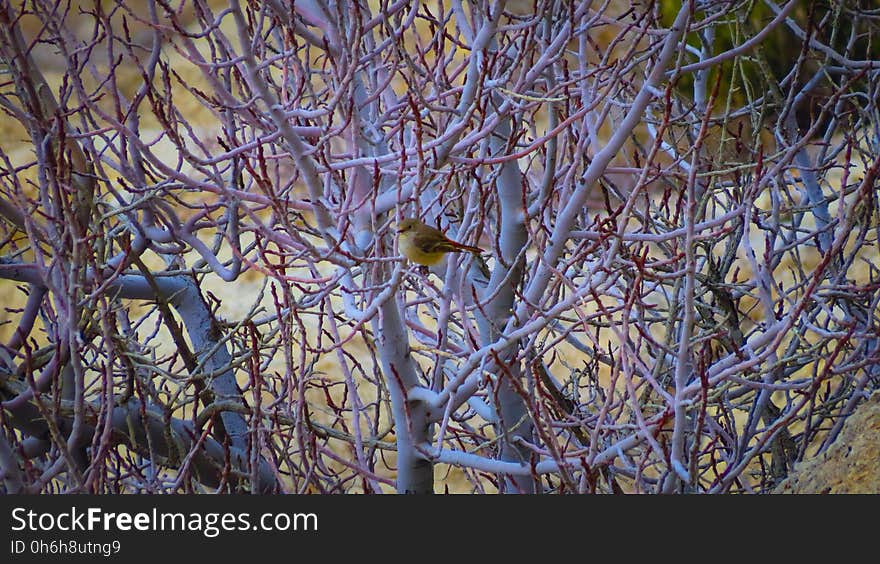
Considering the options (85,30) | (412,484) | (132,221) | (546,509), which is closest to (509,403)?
(412,484)

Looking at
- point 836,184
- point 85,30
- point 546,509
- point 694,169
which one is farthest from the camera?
point 85,30

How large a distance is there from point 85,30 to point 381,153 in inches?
366

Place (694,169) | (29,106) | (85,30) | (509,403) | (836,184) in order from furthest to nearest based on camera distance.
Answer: (85,30), (836,184), (509,403), (29,106), (694,169)

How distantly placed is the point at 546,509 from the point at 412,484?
943mm

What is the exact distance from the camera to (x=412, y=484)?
3357 millimetres

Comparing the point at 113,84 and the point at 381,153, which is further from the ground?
the point at 113,84

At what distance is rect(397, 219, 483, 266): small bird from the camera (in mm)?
2828

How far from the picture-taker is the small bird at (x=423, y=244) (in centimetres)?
283

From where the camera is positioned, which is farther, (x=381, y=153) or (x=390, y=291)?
(x=381, y=153)

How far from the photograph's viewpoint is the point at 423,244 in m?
2.92

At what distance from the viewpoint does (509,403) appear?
11.8ft

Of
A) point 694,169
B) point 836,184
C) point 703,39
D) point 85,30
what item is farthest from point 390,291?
point 85,30

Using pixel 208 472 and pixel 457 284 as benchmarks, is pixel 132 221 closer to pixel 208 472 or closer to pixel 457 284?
pixel 208 472

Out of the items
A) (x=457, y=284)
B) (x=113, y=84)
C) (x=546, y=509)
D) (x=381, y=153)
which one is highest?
(x=113, y=84)
